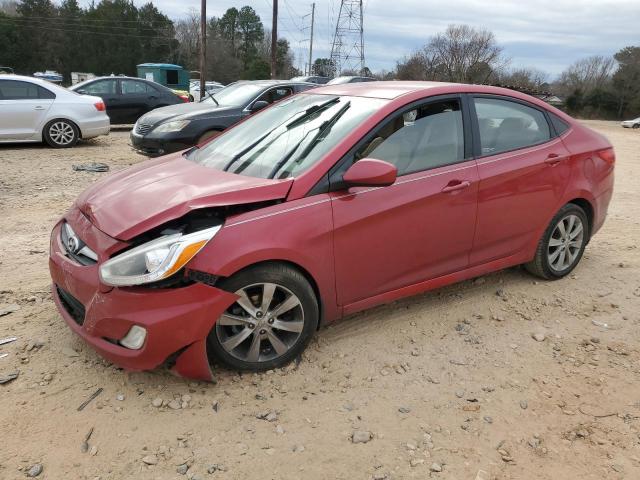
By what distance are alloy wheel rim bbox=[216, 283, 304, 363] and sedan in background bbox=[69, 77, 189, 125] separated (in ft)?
40.5

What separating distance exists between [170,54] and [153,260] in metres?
68.8

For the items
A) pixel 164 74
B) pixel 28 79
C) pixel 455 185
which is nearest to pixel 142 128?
pixel 28 79

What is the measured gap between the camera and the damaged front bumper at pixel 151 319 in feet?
8.67

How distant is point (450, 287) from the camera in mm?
4289

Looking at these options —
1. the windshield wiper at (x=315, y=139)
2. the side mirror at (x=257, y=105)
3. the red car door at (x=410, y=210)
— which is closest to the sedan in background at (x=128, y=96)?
the side mirror at (x=257, y=105)

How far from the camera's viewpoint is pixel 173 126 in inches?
338

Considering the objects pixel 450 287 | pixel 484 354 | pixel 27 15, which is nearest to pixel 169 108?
pixel 450 287

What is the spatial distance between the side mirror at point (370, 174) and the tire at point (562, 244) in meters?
1.86

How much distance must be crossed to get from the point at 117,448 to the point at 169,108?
840 cm

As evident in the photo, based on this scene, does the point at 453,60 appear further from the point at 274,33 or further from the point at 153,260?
the point at 153,260

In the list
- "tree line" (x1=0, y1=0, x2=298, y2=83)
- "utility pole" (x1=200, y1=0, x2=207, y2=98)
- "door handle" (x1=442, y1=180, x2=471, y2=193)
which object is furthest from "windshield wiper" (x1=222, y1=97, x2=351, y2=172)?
"tree line" (x1=0, y1=0, x2=298, y2=83)

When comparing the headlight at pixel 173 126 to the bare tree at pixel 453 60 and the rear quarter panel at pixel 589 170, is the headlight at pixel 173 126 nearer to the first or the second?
the rear quarter panel at pixel 589 170

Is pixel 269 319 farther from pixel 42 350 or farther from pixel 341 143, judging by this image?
pixel 42 350

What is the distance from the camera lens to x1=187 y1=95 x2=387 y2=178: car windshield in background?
3223 millimetres
